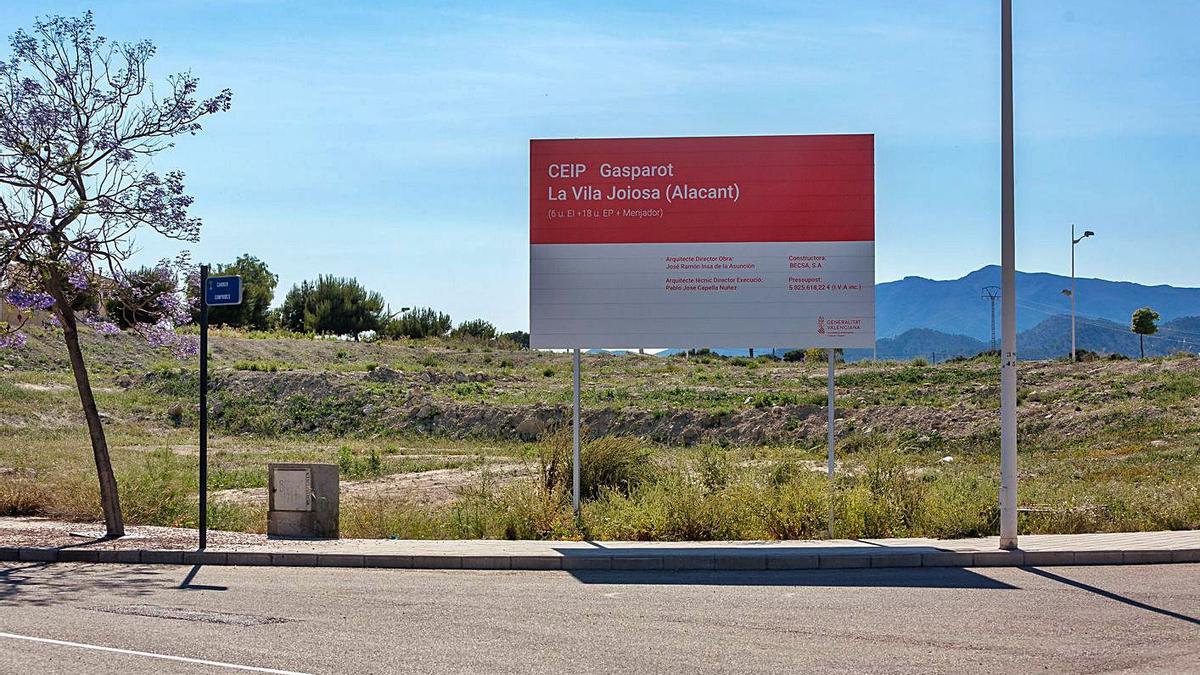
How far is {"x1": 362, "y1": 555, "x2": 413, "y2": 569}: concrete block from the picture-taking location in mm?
13336

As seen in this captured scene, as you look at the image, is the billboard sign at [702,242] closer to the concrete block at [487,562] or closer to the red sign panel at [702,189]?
the red sign panel at [702,189]

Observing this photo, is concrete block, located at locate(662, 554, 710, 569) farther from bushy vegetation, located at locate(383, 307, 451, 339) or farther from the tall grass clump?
bushy vegetation, located at locate(383, 307, 451, 339)

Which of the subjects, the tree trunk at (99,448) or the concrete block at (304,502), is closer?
the tree trunk at (99,448)

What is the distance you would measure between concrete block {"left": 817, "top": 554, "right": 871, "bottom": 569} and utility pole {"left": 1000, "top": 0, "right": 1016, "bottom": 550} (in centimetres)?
163

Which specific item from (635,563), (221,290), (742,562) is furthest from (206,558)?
(742,562)

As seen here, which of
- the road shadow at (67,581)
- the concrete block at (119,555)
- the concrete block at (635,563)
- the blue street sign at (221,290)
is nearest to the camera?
the road shadow at (67,581)

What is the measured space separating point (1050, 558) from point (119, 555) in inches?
415

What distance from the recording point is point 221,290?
1410 cm

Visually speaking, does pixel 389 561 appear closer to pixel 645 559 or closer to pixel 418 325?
pixel 645 559

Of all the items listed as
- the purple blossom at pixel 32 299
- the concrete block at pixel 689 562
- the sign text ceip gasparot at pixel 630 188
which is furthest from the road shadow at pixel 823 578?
the purple blossom at pixel 32 299

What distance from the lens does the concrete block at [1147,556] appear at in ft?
42.0

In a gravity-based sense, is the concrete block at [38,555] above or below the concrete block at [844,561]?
below

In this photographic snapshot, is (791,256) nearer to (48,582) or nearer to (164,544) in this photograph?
(164,544)

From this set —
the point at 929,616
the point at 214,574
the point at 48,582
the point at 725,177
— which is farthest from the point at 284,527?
the point at 929,616
